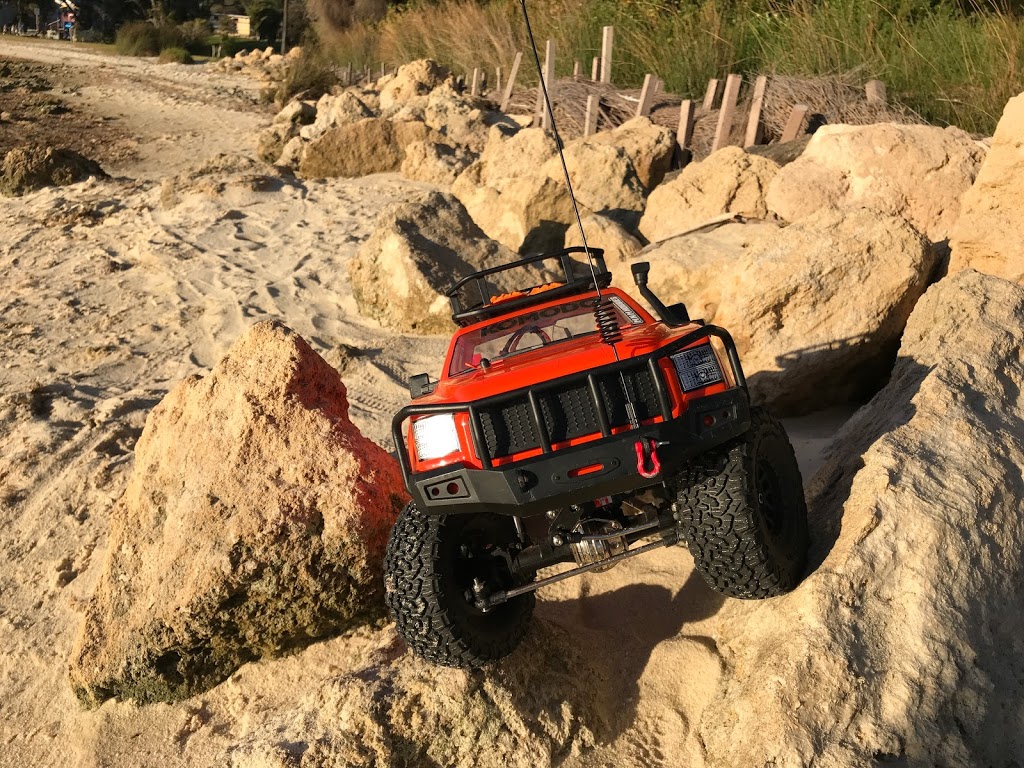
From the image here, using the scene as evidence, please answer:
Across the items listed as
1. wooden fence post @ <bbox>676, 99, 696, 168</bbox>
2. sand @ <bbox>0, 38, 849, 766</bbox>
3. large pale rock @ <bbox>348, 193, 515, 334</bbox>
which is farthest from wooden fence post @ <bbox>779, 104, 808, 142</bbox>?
sand @ <bbox>0, 38, 849, 766</bbox>

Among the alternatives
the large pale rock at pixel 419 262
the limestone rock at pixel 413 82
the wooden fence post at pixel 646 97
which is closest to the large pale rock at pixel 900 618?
the large pale rock at pixel 419 262

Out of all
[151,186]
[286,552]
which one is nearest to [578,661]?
[286,552]

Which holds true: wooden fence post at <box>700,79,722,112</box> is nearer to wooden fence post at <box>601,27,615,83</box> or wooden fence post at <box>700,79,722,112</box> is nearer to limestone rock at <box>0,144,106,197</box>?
wooden fence post at <box>601,27,615,83</box>

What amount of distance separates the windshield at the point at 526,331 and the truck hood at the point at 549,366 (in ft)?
1.46

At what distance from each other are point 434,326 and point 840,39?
7363 millimetres

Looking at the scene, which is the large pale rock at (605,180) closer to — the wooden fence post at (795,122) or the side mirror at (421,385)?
the wooden fence post at (795,122)

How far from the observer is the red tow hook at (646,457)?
3.62 m

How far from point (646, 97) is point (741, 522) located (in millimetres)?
10576

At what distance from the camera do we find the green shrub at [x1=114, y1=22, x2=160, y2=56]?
38338mm

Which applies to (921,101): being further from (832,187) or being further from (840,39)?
(832,187)

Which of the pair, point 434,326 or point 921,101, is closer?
point 434,326

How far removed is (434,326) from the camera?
8.60 m

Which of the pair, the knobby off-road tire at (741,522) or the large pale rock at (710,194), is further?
the large pale rock at (710,194)

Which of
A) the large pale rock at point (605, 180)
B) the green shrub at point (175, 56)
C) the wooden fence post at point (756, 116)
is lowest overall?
the green shrub at point (175, 56)
